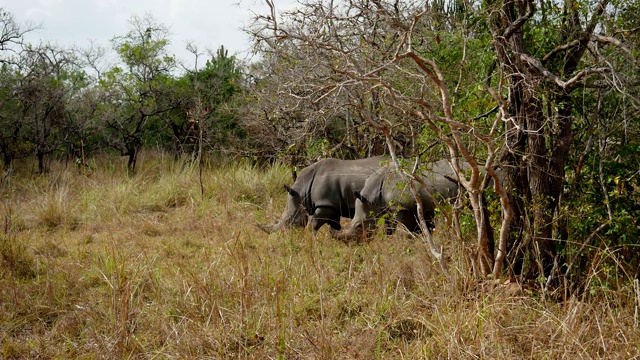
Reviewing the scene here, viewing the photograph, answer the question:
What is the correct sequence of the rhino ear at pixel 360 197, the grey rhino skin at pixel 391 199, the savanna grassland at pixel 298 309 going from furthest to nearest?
1. the rhino ear at pixel 360 197
2. the grey rhino skin at pixel 391 199
3. the savanna grassland at pixel 298 309

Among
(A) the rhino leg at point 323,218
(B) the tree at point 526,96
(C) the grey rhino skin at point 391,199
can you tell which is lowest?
(A) the rhino leg at point 323,218

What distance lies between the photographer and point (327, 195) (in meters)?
8.21

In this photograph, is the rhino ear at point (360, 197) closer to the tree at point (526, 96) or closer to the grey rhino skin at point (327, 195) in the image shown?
the grey rhino skin at point (327, 195)

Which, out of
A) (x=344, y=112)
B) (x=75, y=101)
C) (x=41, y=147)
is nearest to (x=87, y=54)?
(x=75, y=101)

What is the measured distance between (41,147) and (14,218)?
5723 millimetres

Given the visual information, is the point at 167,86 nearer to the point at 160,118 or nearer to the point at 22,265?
the point at 160,118

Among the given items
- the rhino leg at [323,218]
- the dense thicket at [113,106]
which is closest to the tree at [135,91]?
the dense thicket at [113,106]

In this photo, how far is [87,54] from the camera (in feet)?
51.0

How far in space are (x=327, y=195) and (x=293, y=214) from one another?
517 millimetres

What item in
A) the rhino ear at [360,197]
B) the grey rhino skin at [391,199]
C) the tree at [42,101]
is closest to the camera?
the grey rhino skin at [391,199]

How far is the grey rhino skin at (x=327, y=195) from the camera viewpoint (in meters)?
8.17

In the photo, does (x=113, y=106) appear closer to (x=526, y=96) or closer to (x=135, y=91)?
(x=135, y=91)

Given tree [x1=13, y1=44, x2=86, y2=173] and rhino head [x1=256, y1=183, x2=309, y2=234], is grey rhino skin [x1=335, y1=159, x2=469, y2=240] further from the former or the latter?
tree [x1=13, y1=44, x2=86, y2=173]

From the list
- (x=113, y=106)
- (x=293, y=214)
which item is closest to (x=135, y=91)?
(x=113, y=106)
